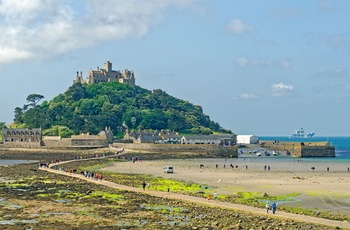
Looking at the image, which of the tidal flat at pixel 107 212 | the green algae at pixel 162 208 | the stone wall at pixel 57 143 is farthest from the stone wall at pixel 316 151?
the green algae at pixel 162 208

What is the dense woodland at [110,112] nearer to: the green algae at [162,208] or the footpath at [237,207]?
the footpath at [237,207]

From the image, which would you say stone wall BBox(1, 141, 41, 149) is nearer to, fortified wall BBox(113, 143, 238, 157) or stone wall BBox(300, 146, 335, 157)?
fortified wall BBox(113, 143, 238, 157)

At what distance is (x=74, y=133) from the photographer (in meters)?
127

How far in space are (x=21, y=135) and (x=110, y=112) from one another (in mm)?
25676

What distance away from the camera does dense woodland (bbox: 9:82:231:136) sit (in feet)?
429

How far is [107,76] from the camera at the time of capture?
6718 inches

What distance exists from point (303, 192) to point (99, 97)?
114685 millimetres

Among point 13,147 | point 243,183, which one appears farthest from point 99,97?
point 243,183

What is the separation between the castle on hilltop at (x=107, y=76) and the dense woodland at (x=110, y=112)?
6438 millimetres

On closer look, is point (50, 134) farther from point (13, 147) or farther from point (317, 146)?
point (317, 146)

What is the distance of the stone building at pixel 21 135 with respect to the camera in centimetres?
11756

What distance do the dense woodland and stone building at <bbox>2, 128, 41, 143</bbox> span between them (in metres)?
7.39

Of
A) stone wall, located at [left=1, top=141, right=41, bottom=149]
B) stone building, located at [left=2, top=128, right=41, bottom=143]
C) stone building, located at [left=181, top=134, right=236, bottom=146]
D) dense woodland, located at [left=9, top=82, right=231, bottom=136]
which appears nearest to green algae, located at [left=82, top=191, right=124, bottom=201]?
stone wall, located at [left=1, top=141, right=41, bottom=149]

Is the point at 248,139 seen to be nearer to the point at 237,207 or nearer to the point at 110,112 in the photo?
the point at 110,112
